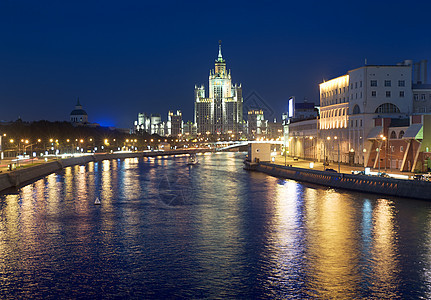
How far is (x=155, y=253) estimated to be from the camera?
2478 cm

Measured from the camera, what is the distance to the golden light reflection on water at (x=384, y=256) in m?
19.6

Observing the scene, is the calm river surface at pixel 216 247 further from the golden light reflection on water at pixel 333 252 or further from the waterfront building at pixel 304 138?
the waterfront building at pixel 304 138

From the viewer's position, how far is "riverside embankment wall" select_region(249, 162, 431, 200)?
40219 millimetres

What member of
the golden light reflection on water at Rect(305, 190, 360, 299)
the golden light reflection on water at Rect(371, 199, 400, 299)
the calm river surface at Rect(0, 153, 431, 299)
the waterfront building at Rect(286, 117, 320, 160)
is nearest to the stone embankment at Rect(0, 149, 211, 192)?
the calm river surface at Rect(0, 153, 431, 299)

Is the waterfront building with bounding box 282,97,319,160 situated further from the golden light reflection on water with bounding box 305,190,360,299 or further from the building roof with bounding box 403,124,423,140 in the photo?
the golden light reflection on water with bounding box 305,190,360,299

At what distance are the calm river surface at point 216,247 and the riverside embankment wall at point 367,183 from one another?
138cm

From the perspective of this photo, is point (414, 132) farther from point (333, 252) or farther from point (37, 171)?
point (37, 171)

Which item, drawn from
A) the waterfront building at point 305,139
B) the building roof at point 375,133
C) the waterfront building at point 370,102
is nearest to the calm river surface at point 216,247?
the building roof at point 375,133

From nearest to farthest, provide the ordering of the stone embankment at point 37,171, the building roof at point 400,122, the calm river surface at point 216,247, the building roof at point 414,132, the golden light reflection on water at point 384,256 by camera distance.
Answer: the golden light reflection on water at point 384,256 → the calm river surface at point 216,247 → the building roof at point 414,132 → the stone embankment at point 37,171 → the building roof at point 400,122

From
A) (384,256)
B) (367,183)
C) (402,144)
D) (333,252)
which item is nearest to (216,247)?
(333,252)

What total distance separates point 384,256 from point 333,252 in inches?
104

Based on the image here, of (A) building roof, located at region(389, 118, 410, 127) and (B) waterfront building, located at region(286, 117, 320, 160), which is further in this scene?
(B) waterfront building, located at region(286, 117, 320, 160)

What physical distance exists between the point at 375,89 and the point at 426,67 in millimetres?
27251

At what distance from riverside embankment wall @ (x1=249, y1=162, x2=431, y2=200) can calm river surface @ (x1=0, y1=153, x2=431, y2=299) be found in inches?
54.2
